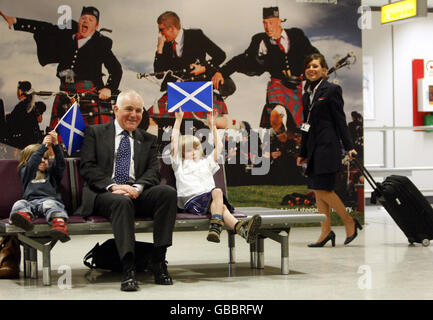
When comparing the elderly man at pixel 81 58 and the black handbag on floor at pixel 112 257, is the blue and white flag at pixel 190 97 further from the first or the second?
the elderly man at pixel 81 58

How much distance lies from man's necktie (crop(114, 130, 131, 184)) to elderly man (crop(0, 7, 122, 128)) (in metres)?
3.14

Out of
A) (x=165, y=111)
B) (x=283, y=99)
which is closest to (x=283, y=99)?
(x=283, y=99)

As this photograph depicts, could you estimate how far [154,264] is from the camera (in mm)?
4980


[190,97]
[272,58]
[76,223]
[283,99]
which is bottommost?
[76,223]

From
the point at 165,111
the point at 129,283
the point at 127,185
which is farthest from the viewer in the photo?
the point at 165,111

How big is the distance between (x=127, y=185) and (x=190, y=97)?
1.34 metres

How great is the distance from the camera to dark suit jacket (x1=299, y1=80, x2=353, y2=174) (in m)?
6.86

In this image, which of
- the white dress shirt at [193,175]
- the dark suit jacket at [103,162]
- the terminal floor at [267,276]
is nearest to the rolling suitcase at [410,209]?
the terminal floor at [267,276]

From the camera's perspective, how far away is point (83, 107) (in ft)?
27.7

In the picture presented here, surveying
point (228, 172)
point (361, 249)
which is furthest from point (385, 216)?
point (361, 249)

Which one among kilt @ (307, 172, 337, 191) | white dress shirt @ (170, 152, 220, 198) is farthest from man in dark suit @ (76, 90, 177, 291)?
kilt @ (307, 172, 337, 191)

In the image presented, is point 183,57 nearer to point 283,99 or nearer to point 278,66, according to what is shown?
point 278,66

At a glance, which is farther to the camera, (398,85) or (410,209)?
(398,85)

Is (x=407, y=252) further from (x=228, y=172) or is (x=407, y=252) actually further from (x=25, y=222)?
(x=25, y=222)
